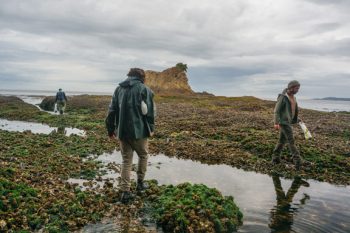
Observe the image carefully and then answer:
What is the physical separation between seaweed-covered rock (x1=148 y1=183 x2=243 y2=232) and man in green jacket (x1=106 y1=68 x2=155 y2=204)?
1548 millimetres

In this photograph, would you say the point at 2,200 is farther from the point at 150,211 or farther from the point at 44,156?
the point at 44,156

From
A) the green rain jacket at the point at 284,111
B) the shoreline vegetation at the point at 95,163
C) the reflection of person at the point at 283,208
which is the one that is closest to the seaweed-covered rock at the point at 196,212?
the shoreline vegetation at the point at 95,163

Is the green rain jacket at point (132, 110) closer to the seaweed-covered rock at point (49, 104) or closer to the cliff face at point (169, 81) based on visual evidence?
the seaweed-covered rock at point (49, 104)

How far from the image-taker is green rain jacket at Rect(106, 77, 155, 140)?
1151 centimetres

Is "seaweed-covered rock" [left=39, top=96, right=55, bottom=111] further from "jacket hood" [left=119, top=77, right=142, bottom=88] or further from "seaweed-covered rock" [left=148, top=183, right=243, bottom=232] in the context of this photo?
"seaweed-covered rock" [left=148, top=183, right=243, bottom=232]

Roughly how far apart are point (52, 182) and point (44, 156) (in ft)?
19.0

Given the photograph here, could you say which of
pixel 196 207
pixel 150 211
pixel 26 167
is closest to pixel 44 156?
pixel 26 167

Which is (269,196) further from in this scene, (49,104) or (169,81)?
(169,81)

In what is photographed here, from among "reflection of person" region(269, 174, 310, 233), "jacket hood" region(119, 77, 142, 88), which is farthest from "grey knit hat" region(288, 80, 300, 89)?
"jacket hood" region(119, 77, 142, 88)

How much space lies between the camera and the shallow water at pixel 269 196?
34.1ft

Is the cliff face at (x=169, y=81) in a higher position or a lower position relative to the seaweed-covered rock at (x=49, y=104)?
higher

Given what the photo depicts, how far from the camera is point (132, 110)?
11.5 m

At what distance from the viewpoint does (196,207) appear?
408 inches

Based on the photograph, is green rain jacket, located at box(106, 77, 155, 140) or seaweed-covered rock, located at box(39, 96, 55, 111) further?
seaweed-covered rock, located at box(39, 96, 55, 111)
